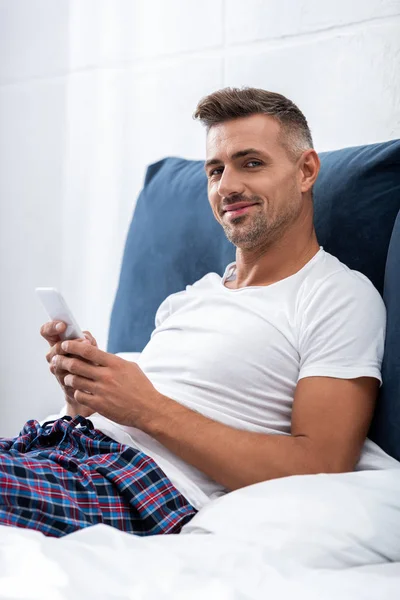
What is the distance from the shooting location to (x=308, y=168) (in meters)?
1.67

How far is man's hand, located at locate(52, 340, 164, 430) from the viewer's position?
1405 millimetres

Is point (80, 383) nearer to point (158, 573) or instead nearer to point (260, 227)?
point (260, 227)

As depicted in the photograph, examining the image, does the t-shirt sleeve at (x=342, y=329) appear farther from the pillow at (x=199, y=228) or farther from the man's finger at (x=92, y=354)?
the man's finger at (x=92, y=354)

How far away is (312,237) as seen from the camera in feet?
5.38

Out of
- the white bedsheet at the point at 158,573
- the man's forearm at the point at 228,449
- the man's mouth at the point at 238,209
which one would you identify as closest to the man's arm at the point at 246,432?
the man's forearm at the point at 228,449

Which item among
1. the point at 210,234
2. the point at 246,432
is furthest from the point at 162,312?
the point at 246,432

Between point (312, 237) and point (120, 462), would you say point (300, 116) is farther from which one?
point (120, 462)

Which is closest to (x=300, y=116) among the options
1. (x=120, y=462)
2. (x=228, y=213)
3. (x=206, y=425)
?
(x=228, y=213)

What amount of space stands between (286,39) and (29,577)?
1.69 meters

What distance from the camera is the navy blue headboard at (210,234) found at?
1.58m

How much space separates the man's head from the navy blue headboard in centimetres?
7

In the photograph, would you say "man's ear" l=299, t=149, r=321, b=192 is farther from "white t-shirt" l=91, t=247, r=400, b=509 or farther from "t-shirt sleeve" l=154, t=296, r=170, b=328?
"t-shirt sleeve" l=154, t=296, r=170, b=328

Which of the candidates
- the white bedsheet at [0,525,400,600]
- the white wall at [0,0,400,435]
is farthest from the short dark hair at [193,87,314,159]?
the white bedsheet at [0,525,400,600]

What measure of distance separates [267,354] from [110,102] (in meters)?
1.53
